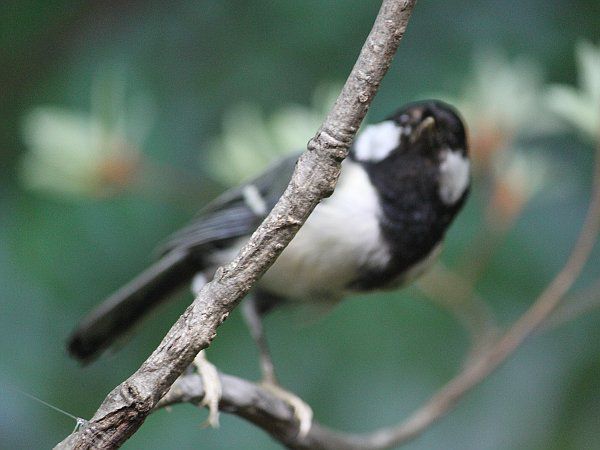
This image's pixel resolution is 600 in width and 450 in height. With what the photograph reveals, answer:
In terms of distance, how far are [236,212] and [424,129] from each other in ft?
1.19

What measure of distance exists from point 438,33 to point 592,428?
1.01 meters

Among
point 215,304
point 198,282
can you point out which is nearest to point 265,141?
point 198,282

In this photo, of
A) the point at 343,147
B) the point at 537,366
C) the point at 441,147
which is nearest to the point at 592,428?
the point at 537,366

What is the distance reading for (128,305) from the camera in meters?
1.64

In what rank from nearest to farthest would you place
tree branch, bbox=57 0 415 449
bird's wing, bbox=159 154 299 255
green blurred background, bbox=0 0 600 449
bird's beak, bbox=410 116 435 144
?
1. tree branch, bbox=57 0 415 449
2. bird's beak, bbox=410 116 435 144
3. bird's wing, bbox=159 154 299 255
4. green blurred background, bbox=0 0 600 449

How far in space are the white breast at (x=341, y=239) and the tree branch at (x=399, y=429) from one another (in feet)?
0.73

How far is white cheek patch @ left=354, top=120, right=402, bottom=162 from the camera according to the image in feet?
4.81

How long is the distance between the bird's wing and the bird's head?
6.4 inches

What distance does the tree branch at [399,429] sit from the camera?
3.73 feet

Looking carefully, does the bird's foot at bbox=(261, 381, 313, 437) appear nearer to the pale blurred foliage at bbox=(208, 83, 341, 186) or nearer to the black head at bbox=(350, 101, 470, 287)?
the black head at bbox=(350, 101, 470, 287)

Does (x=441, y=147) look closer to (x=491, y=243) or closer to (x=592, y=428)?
(x=491, y=243)

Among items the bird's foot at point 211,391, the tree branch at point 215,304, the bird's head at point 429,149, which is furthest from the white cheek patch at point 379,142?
the tree branch at point 215,304

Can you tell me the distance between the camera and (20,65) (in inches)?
90.0

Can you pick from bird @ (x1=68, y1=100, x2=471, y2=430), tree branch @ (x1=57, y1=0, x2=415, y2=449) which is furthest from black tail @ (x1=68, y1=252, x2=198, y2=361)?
tree branch @ (x1=57, y1=0, x2=415, y2=449)
